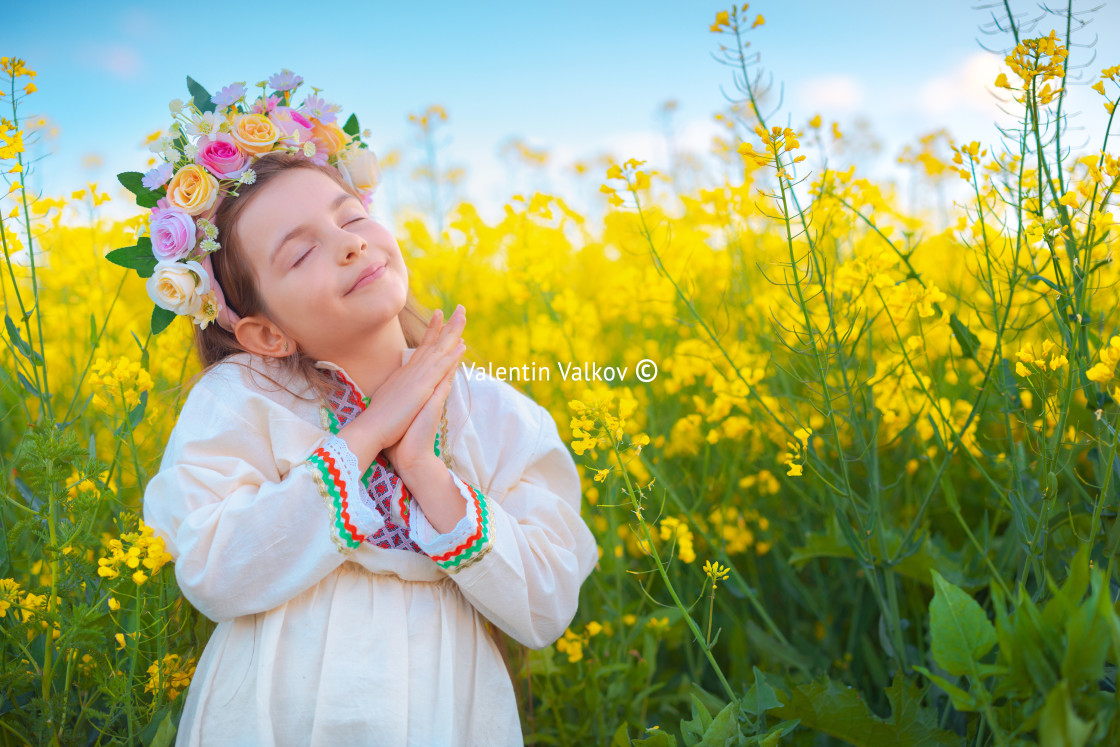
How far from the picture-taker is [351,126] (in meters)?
1.81

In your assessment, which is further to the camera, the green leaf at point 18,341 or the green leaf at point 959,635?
the green leaf at point 18,341

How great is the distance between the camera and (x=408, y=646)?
1390 mm

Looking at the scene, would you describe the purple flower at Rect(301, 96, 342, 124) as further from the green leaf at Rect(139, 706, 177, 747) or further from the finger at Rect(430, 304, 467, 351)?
the green leaf at Rect(139, 706, 177, 747)

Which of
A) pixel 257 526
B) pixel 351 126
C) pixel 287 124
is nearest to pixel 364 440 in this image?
pixel 257 526

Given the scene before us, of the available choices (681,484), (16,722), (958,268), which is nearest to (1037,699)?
(681,484)

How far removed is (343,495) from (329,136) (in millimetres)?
766

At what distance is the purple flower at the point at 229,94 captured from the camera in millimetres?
1568

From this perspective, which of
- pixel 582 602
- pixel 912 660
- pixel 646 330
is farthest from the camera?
pixel 646 330

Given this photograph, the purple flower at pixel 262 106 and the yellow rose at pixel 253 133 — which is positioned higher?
the purple flower at pixel 262 106

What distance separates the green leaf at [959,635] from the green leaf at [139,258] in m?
1.45

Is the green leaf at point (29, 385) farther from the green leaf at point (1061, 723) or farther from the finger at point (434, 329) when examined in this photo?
the green leaf at point (1061, 723)

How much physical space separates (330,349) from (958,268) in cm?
331

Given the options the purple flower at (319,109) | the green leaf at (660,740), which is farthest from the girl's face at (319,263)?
the green leaf at (660,740)

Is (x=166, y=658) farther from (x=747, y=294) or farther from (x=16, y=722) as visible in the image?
(x=747, y=294)
